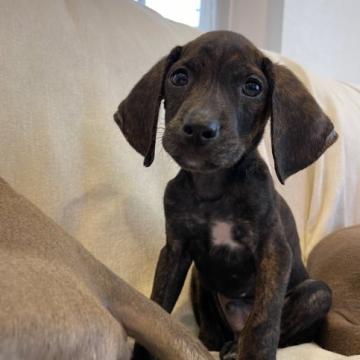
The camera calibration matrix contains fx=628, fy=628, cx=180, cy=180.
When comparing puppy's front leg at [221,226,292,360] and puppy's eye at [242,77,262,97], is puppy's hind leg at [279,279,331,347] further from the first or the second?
puppy's eye at [242,77,262,97]

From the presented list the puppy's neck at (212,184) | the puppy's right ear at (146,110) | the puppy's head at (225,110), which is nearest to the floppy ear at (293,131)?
the puppy's head at (225,110)

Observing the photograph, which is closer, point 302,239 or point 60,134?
point 60,134

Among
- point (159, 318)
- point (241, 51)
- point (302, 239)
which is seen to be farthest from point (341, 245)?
point (159, 318)

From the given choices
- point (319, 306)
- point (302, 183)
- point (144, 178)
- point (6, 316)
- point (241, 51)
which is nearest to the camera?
point (6, 316)

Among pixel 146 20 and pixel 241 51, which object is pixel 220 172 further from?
pixel 146 20

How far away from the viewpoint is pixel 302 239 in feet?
6.35

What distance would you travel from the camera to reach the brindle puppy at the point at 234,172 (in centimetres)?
112

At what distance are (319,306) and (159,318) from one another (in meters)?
0.50

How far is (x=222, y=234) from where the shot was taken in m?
1.25

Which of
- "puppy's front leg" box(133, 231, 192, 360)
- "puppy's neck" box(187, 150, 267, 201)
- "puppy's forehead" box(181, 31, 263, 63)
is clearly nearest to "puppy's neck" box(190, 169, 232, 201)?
"puppy's neck" box(187, 150, 267, 201)

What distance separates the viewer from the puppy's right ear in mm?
1261

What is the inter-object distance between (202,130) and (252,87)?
7.0 inches

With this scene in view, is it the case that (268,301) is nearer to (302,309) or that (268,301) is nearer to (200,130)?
(302,309)

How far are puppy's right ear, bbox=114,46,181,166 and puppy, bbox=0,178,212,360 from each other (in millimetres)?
304
